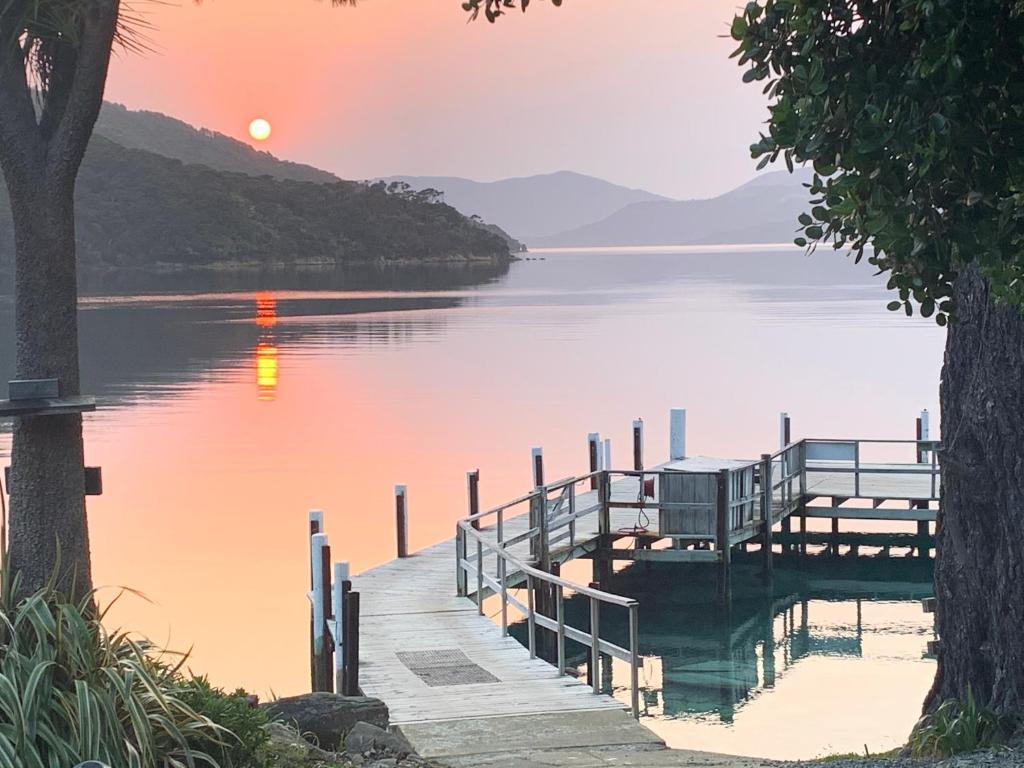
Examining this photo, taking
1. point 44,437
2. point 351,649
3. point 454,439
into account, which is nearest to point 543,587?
point 351,649

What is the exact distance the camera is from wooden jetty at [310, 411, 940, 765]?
513 inches

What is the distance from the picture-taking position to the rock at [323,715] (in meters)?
10.5

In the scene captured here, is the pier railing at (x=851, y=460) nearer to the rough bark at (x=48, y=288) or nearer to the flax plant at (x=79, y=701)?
the rough bark at (x=48, y=288)

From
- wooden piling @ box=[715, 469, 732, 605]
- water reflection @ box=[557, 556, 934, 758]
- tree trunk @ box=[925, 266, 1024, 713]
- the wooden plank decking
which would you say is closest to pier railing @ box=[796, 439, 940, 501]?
water reflection @ box=[557, 556, 934, 758]

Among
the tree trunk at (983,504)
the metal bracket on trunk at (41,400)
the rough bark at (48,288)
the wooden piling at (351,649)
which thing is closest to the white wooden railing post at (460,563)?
the wooden piling at (351,649)

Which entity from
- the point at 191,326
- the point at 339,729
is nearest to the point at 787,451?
the point at 339,729

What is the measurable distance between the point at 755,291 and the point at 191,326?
82.4m

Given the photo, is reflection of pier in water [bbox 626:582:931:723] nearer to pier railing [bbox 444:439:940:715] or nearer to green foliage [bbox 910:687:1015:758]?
pier railing [bbox 444:439:940:715]

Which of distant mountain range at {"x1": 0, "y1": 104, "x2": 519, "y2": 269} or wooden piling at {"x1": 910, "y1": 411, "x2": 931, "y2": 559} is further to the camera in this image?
distant mountain range at {"x1": 0, "y1": 104, "x2": 519, "y2": 269}

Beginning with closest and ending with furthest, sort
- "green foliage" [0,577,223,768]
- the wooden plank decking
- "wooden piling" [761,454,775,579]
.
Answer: "green foliage" [0,577,223,768], the wooden plank decking, "wooden piling" [761,454,775,579]

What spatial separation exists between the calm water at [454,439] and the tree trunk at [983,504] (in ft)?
17.5

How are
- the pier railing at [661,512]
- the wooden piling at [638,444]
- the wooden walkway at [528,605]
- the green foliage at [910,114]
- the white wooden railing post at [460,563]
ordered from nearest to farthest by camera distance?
1. the green foliage at [910,114]
2. the wooden walkway at [528,605]
3. the white wooden railing post at [460,563]
4. the pier railing at [661,512]
5. the wooden piling at [638,444]

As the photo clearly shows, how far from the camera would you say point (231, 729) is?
8.07 metres

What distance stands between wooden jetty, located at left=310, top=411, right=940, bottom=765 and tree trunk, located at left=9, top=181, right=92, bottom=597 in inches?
143
